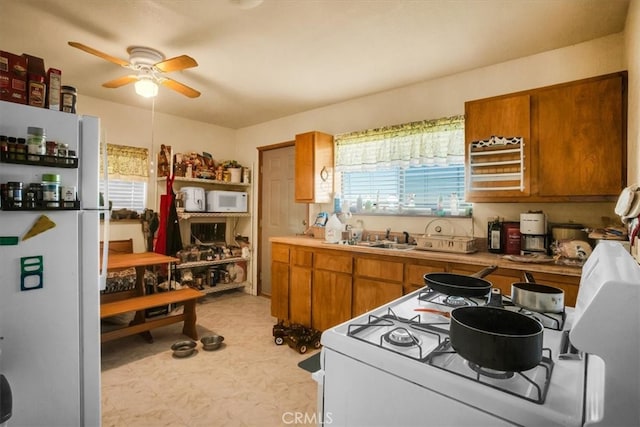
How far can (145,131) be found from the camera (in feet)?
14.0

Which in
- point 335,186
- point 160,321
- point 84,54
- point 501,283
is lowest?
point 160,321

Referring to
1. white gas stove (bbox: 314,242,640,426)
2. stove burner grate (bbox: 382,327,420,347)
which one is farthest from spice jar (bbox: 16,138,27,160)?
stove burner grate (bbox: 382,327,420,347)

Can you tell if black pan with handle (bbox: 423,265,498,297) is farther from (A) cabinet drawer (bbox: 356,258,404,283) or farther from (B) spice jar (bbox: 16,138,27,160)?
(B) spice jar (bbox: 16,138,27,160)

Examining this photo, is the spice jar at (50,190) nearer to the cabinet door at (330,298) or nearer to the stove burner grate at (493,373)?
the stove burner grate at (493,373)

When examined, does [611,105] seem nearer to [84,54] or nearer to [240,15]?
[240,15]

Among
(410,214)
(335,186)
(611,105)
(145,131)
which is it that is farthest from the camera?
(145,131)

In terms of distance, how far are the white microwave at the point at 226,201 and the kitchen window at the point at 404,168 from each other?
1.71 meters

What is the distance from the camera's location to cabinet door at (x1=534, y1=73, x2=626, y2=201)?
6.67 feet

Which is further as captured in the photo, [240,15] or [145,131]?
[145,131]

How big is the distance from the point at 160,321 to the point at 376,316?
8.69 ft

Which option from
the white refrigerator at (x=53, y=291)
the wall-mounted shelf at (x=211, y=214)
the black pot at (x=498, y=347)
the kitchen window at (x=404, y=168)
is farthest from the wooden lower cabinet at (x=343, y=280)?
the white refrigerator at (x=53, y=291)

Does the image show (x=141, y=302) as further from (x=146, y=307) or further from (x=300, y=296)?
(x=300, y=296)

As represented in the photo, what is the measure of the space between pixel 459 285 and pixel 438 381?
0.67m

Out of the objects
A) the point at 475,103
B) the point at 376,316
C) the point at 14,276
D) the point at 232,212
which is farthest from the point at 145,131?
Result: the point at 376,316
